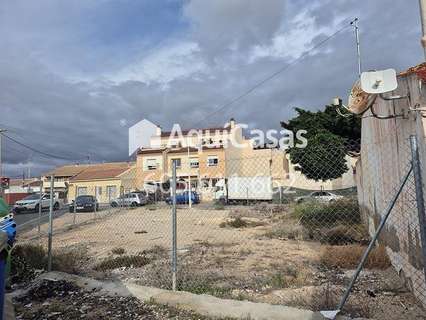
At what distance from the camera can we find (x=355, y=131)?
2903 cm

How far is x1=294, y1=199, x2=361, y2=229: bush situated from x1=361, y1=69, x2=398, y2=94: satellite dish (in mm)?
8593

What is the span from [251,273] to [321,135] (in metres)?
23.7

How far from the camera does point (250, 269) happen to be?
7477mm

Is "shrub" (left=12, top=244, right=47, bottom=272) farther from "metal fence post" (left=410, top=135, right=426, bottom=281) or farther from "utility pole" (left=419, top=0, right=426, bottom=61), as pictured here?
"utility pole" (left=419, top=0, right=426, bottom=61)

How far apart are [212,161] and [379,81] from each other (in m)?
42.1

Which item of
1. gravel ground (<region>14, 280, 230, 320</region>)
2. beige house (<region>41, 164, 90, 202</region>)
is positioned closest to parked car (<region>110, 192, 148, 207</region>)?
gravel ground (<region>14, 280, 230, 320</region>)

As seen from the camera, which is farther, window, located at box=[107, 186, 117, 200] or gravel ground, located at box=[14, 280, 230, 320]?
window, located at box=[107, 186, 117, 200]

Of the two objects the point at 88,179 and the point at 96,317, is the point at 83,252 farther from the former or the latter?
the point at 88,179

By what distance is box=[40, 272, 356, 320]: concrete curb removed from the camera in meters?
4.49

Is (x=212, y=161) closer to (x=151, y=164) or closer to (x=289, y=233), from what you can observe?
(x=151, y=164)

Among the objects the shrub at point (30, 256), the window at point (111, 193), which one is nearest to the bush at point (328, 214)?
the shrub at point (30, 256)

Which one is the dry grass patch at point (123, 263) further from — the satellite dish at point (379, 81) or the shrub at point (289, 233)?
the satellite dish at point (379, 81)

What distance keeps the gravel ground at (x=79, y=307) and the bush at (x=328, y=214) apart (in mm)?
8571

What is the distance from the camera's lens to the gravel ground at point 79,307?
4910mm
